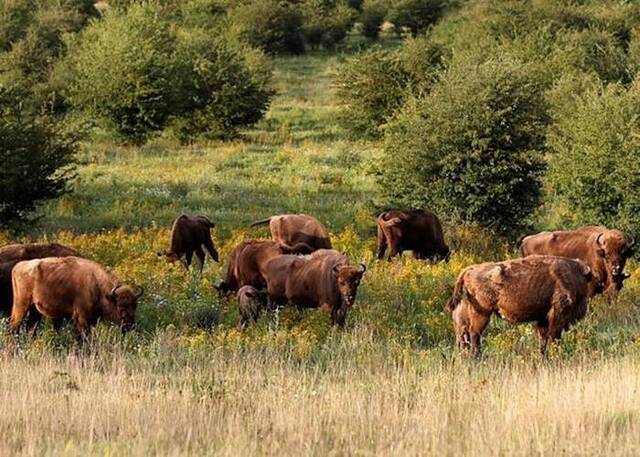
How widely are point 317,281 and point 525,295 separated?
2.89m

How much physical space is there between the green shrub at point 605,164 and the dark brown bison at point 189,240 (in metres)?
8.24

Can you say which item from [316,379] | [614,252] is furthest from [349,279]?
[614,252]

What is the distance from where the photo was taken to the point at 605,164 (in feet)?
61.7

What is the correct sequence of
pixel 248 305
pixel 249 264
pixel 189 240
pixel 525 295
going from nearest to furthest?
pixel 525 295 < pixel 248 305 < pixel 249 264 < pixel 189 240

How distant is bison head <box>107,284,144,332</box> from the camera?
9.95 m

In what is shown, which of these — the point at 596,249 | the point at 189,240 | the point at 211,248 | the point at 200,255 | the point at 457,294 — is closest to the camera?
the point at 457,294

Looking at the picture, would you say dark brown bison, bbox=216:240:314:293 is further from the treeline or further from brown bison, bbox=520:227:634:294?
the treeline

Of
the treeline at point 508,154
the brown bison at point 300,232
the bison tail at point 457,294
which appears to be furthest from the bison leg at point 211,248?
the bison tail at point 457,294

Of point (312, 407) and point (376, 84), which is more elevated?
point (312, 407)

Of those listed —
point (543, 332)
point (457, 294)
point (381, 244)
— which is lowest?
point (381, 244)

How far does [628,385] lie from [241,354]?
376 cm

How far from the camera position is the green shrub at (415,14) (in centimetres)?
5922

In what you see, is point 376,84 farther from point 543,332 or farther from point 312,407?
point 312,407

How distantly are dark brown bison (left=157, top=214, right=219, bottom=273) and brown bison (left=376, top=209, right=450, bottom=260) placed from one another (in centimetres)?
318
